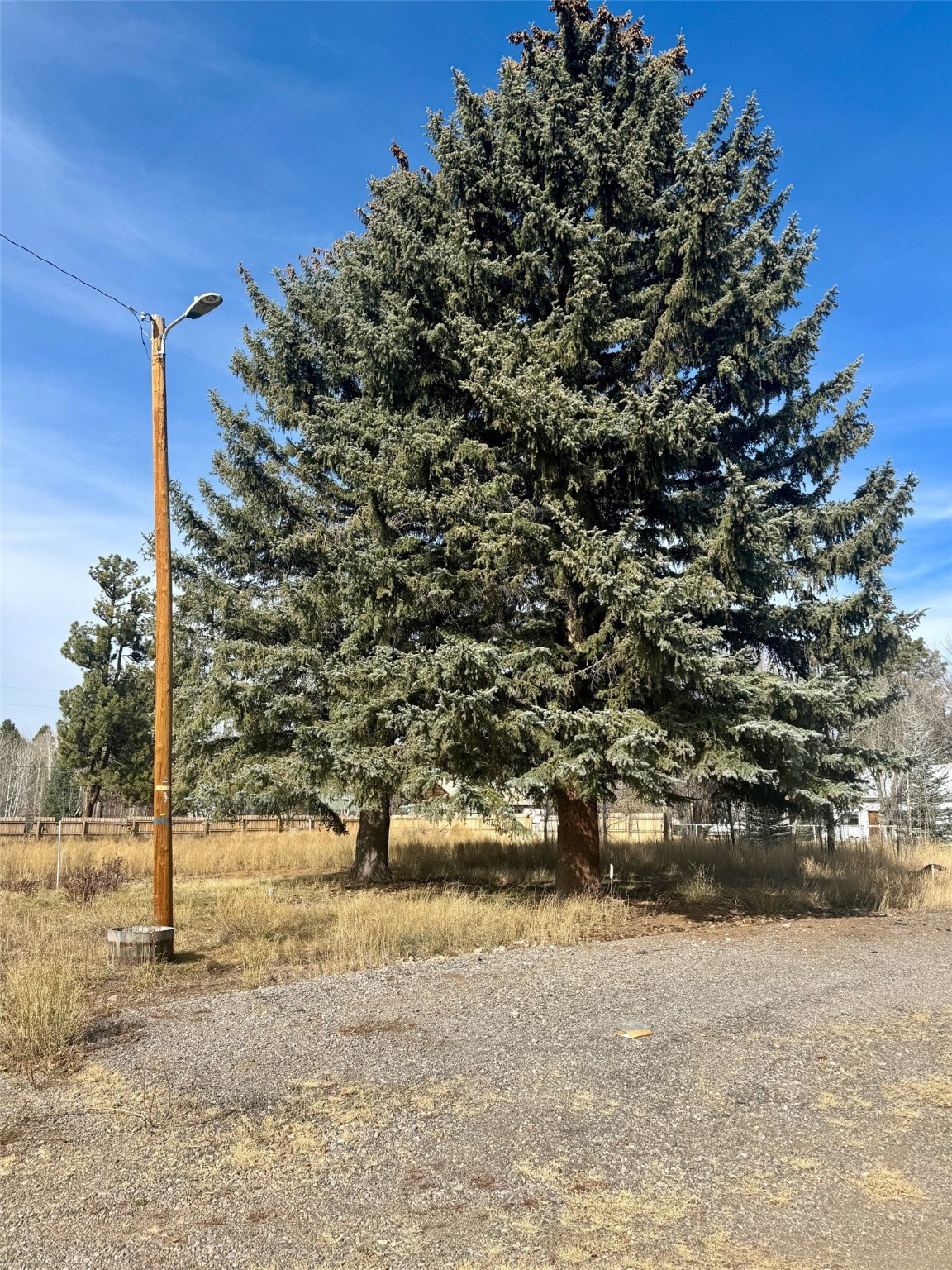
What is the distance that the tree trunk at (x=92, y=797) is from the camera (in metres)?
31.0

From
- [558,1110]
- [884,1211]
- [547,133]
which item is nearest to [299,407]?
[547,133]

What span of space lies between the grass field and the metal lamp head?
6793mm

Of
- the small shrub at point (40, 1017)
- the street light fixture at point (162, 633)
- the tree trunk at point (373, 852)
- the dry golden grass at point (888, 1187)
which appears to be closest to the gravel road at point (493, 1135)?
the dry golden grass at point (888, 1187)

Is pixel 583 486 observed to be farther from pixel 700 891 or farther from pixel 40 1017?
pixel 40 1017

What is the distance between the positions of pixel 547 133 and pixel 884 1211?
515 inches

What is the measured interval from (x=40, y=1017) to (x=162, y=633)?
4756 millimetres

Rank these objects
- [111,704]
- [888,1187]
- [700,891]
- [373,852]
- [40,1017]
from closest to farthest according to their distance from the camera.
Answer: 1. [888,1187]
2. [40,1017]
3. [700,891]
4. [373,852]
5. [111,704]

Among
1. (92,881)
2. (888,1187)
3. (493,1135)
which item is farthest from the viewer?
(92,881)

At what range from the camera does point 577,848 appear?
12258mm

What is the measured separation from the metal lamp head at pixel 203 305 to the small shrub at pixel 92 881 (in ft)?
30.1

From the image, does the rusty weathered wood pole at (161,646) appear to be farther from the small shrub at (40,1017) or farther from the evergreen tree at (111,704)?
the evergreen tree at (111,704)

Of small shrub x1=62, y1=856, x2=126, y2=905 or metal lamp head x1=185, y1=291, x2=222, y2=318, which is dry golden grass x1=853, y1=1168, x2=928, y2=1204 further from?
small shrub x1=62, y1=856, x2=126, y2=905

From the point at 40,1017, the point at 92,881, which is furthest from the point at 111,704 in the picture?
the point at 40,1017

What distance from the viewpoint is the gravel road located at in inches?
125
